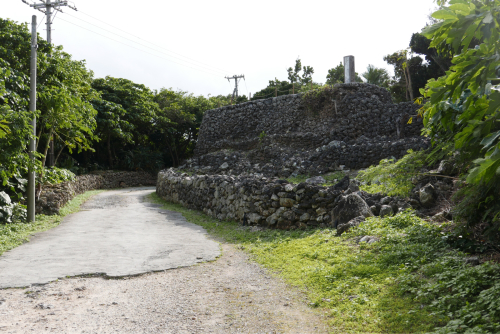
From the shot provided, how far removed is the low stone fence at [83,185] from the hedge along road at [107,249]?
2.82ft

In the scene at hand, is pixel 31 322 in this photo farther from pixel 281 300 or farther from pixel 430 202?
pixel 430 202

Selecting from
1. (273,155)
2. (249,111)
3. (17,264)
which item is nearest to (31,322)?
(17,264)

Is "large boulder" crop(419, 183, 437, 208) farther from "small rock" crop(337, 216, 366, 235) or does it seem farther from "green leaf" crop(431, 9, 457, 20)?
"green leaf" crop(431, 9, 457, 20)

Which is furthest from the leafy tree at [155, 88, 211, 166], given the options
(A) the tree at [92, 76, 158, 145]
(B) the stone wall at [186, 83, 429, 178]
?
(B) the stone wall at [186, 83, 429, 178]

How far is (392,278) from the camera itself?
15.3 ft

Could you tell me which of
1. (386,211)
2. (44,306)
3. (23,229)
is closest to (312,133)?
(386,211)

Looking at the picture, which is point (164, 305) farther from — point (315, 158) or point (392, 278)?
point (315, 158)

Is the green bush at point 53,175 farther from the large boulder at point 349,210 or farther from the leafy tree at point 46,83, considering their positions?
the large boulder at point 349,210

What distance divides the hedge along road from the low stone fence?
859 millimetres

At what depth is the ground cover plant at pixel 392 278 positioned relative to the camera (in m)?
3.49

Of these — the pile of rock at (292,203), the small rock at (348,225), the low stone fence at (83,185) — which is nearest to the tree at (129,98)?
the low stone fence at (83,185)

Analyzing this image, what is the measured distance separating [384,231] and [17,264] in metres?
6.29

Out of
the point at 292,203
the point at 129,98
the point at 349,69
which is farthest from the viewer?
the point at 129,98

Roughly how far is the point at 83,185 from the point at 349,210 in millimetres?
16622
